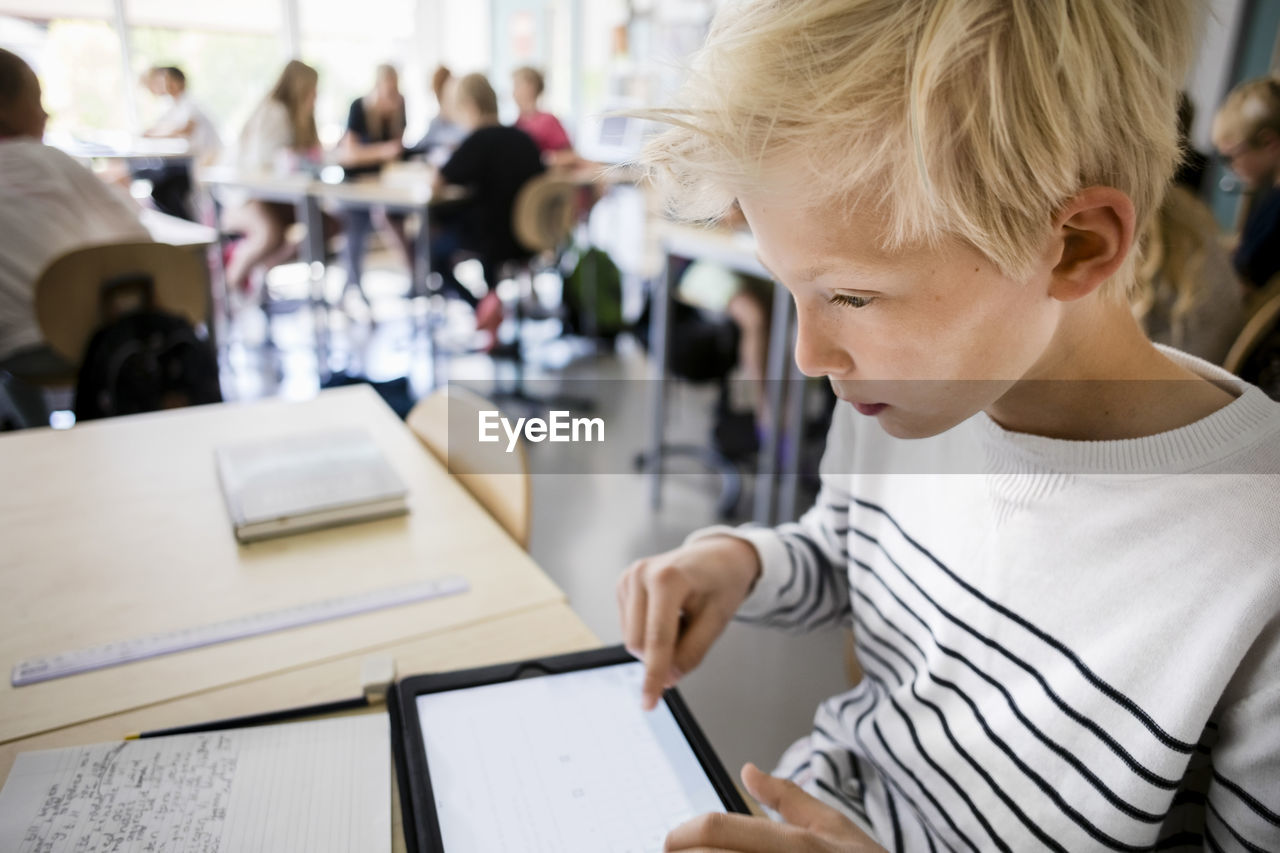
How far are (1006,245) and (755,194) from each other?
0.15 m

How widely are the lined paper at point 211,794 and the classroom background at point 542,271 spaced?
41 cm

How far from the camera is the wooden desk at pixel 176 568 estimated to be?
661 mm

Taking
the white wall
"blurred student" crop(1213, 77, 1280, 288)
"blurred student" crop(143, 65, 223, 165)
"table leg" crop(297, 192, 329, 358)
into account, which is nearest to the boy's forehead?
"blurred student" crop(1213, 77, 1280, 288)

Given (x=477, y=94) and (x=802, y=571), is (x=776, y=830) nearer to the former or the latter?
(x=802, y=571)

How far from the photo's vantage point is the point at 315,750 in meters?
0.58

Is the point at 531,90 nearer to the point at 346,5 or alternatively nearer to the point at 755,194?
the point at 346,5

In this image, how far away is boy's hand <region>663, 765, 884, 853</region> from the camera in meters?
0.45

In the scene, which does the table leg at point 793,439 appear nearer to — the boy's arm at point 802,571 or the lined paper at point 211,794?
the boy's arm at point 802,571

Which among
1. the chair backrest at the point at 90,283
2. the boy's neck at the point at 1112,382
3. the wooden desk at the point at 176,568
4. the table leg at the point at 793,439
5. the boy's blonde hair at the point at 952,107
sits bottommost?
the table leg at the point at 793,439

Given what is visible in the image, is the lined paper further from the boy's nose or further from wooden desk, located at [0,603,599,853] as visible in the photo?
the boy's nose

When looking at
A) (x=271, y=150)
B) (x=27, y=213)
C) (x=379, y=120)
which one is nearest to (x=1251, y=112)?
(x=27, y=213)

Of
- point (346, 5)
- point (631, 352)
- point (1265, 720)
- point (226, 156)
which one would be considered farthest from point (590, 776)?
point (346, 5)

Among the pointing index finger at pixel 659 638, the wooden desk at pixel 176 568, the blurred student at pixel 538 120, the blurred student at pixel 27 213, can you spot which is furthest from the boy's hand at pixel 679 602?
the blurred student at pixel 538 120

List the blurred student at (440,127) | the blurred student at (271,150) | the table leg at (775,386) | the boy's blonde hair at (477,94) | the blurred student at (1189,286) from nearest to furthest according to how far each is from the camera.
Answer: the blurred student at (1189,286), the table leg at (775,386), the boy's blonde hair at (477,94), the blurred student at (271,150), the blurred student at (440,127)
